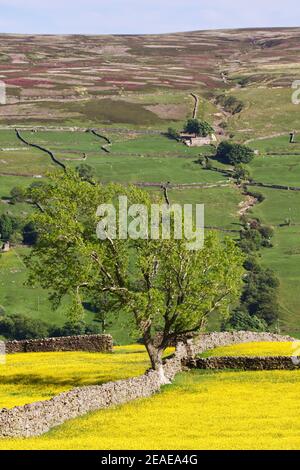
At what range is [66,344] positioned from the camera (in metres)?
81.0

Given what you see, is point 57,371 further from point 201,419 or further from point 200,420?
point 200,420

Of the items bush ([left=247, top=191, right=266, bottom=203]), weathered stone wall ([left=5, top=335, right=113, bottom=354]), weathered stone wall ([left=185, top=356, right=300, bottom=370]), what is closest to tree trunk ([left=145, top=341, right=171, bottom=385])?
weathered stone wall ([left=185, top=356, right=300, bottom=370])

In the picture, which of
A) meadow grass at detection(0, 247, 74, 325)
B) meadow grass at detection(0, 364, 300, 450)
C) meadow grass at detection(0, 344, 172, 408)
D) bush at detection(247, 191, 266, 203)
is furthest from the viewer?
bush at detection(247, 191, 266, 203)

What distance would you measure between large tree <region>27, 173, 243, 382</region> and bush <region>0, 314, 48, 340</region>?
70.2 meters

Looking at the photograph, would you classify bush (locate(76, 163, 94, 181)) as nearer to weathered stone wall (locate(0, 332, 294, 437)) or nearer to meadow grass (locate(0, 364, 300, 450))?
weathered stone wall (locate(0, 332, 294, 437))

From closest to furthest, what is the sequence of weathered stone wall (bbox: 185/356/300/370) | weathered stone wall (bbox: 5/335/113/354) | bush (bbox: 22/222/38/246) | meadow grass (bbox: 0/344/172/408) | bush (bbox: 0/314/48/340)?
1. meadow grass (bbox: 0/344/172/408)
2. weathered stone wall (bbox: 185/356/300/370)
3. weathered stone wall (bbox: 5/335/113/354)
4. bush (bbox: 0/314/48/340)
5. bush (bbox: 22/222/38/246)

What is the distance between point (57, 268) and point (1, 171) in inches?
5565

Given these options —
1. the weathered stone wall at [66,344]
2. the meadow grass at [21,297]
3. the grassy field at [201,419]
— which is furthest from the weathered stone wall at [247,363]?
the meadow grass at [21,297]

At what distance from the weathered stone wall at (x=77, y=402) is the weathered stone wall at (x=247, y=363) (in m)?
1.15

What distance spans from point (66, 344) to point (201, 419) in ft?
118

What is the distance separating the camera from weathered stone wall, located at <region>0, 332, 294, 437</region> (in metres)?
41.9

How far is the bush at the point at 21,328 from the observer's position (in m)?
129

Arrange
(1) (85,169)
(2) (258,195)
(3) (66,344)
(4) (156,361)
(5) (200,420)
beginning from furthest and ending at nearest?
(2) (258,195), (1) (85,169), (3) (66,344), (4) (156,361), (5) (200,420)

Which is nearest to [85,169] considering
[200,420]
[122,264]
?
[122,264]
